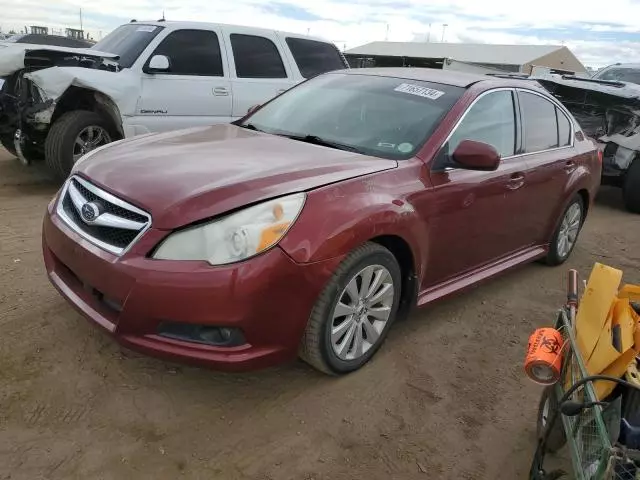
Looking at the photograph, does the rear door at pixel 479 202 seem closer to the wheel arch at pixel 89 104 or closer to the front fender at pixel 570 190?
the front fender at pixel 570 190

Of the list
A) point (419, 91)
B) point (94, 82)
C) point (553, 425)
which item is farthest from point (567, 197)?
point (94, 82)

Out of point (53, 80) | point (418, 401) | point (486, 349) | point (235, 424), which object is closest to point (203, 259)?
point (235, 424)

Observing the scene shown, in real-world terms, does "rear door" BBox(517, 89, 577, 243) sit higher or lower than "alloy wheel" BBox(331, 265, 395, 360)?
higher

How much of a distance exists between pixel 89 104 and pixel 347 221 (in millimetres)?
4881

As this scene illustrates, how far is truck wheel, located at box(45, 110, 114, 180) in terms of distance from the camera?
6.00 meters

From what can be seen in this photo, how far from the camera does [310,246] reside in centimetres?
257

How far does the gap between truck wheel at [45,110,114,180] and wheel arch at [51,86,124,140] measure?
12 centimetres

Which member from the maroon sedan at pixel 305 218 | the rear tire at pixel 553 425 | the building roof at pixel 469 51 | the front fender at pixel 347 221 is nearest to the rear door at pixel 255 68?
the maroon sedan at pixel 305 218

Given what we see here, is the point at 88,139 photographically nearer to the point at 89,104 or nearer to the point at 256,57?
the point at 89,104

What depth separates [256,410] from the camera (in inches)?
109

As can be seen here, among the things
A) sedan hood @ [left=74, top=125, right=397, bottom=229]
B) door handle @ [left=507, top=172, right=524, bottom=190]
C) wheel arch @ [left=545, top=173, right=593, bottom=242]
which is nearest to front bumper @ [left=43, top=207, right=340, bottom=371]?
sedan hood @ [left=74, top=125, right=397, bottom=229]

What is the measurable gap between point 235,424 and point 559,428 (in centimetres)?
140

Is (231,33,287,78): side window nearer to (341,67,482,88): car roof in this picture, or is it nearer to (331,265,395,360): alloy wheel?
(341,67,482,88): car roof

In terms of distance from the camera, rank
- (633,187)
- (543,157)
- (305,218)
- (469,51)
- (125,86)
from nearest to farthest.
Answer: (305,218)
(543,157)
(125,86)
(633,187)
(469,51)
